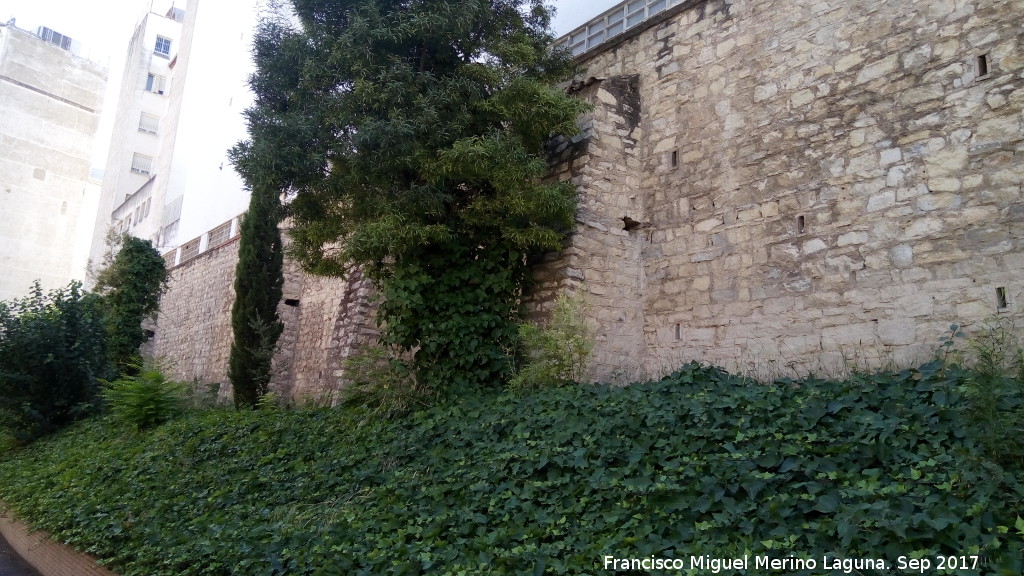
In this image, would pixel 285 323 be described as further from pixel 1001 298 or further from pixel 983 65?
pixel 983 65

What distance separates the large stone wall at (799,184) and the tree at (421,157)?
829 millimetres

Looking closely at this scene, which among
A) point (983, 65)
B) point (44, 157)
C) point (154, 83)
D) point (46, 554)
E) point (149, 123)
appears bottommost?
point (46, 554)

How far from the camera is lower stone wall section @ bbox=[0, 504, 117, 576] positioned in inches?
231

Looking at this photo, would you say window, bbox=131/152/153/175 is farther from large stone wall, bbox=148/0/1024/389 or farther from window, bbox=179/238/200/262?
large stone wall, bbox=148/0/1024/389

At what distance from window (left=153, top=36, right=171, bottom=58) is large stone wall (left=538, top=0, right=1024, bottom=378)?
2846 centimetres

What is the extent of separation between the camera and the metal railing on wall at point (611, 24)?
9.45 metres

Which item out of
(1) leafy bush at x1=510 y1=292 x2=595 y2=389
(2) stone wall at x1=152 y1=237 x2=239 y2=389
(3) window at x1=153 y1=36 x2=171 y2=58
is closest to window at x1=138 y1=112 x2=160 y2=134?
(3) window at x1=153 y1=36 x2=171 y2=58

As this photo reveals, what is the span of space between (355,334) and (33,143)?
99.0 ft

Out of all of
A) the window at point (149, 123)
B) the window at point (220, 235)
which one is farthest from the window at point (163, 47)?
the window at point (220, 235)

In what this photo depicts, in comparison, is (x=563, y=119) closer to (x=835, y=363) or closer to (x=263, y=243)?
(x=835, y=363)

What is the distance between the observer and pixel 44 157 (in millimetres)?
32719

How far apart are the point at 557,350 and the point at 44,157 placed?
35.0 m

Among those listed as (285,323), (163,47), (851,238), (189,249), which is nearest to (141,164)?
(163,47)

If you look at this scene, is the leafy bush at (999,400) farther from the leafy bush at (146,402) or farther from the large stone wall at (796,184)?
the leafy bush at (146,402)
